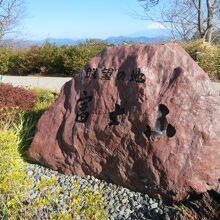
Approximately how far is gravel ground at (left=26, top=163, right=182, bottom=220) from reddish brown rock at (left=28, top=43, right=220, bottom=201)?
94 millimetres

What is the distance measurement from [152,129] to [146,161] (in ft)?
1.12

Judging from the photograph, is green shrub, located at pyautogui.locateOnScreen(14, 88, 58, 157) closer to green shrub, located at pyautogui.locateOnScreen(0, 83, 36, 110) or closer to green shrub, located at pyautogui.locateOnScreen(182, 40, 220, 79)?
green shrub, located at pyautogui.locateOnScreen(0, 83, 36, 110)

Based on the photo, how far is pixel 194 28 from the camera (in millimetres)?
24141

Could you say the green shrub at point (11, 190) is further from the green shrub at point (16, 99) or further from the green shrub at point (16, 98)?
the green shrub at point (16, 98)

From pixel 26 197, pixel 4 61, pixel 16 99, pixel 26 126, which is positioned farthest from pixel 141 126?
pixel 4 61

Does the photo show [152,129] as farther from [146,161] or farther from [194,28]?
[194,28]

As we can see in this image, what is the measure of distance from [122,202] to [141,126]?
829 mm

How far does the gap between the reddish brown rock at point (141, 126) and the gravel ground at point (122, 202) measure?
94mm

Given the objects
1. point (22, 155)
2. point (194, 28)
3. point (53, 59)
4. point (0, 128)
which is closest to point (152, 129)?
point (22, 155)

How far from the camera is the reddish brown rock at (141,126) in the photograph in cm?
490

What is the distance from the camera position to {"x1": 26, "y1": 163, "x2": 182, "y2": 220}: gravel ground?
4762mm

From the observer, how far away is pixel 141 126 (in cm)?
516

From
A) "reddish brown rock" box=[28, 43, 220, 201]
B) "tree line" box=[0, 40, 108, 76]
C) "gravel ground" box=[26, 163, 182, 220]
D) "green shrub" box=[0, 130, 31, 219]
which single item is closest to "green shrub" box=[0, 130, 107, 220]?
"green shrub" box=[0, 130, 31, 219]

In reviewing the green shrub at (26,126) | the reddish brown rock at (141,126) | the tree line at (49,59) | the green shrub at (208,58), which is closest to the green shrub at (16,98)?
the green shrub at (26,126)
